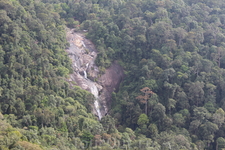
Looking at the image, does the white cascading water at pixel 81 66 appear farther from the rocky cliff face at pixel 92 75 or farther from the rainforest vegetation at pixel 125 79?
the rainforest vegetation at pixel 125 79

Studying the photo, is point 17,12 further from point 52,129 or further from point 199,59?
point 199,59

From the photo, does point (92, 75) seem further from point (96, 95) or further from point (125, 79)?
point (125, 79)

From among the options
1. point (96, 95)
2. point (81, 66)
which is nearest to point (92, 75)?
point (81, 66)

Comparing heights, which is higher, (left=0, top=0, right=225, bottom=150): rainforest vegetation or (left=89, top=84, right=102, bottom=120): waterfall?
(left=0, top=0, right=225, bottom=150): rainforest vegetation

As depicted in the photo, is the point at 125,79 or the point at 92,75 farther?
the point at 125,79

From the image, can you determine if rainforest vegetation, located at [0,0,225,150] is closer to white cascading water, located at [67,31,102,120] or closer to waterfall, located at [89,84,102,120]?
waterfall, located at [89,84,102,120]

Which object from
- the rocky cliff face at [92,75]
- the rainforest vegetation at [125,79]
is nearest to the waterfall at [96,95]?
the rocky cliff face at [92,75]

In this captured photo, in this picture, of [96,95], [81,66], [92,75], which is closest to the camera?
[96,95]

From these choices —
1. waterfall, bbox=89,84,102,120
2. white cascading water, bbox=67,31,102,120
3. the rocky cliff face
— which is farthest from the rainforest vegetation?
white cascading water, bbox=67,31,102,120
